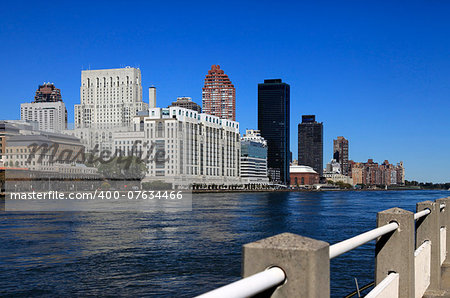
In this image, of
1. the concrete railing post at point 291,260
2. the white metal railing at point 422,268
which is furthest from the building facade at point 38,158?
the concrete railing post at point 291,260

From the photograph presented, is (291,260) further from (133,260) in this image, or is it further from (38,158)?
(38,158)

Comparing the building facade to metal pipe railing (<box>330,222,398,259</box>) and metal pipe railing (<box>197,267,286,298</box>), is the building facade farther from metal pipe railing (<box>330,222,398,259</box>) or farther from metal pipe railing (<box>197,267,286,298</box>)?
metal pipe railing (<box>197,267,286,298</box>)

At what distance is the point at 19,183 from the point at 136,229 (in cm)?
12863

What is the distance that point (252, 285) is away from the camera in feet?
8.34

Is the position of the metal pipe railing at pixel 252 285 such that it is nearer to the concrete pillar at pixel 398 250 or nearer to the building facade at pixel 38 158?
the concrete pillar at pixel 398 250

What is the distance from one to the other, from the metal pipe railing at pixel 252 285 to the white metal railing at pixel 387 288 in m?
2.27

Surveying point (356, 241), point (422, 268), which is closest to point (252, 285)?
point (356, 241)

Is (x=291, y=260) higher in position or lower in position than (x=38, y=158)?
lower

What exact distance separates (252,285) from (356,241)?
1800mm

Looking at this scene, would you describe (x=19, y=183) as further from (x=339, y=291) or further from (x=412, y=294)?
(x=412, y=294)

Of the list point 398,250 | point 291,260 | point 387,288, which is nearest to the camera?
point 291,260

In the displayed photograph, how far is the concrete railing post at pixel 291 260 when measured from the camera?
107 inches

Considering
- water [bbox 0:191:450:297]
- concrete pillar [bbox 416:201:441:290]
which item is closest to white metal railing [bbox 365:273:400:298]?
concrete pillar [bbox 416:201:441:290]

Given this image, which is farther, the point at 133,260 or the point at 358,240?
the point at 133,260
